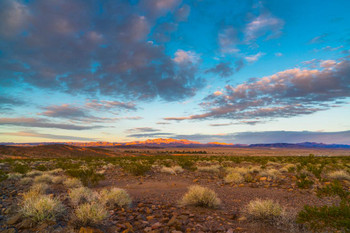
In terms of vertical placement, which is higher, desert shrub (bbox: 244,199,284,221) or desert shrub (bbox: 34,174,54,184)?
desert shrub (bbox: 244,199,284,221)

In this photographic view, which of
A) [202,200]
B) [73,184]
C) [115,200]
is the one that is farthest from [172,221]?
[73,184]

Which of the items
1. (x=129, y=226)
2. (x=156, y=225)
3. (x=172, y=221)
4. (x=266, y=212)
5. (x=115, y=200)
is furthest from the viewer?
(x=115, y=200)

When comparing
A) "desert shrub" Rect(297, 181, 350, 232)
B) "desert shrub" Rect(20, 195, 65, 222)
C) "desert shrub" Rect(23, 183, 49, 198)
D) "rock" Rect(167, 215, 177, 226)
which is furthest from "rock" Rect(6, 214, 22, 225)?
"desert shrub" Rect(297, 181, 350, 232)

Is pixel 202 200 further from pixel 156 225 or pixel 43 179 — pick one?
pixel 43 179

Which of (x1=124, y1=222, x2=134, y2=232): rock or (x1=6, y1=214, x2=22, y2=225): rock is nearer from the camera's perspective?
(x1=6, y1=214, x2=22, y2=225): rock

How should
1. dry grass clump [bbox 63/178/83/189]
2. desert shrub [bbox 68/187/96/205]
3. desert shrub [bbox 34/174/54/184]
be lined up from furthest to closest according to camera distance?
desert shrub [bbox 34/174/54/184], dry grass clump [bbox 63/178/83/189], desert shrub [bbox 68/187/96/205]

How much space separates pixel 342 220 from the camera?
182 inches

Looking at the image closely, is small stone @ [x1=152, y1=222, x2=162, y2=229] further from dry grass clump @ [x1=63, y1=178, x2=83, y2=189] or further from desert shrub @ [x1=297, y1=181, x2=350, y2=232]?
dry grass clump @ [x1=63, y1=178, x2=83, y2=189]

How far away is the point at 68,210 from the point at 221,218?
4853mm

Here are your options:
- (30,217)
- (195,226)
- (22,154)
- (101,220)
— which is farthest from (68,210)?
(22,154)

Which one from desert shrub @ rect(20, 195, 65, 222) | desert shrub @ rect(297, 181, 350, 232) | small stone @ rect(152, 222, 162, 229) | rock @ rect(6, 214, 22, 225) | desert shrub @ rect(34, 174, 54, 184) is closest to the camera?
desert shrub @ rect(297, 181, 350, 232)

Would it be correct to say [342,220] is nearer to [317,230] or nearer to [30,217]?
[317,230]

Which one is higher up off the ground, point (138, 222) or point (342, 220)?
point (342, 220)

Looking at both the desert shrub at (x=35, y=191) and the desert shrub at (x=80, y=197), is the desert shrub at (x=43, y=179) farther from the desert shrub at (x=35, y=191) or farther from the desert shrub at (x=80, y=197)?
the desert shrub at (x=80, y=197)
